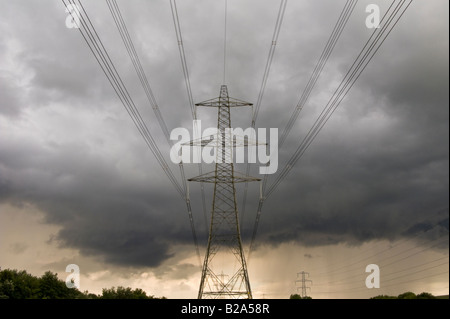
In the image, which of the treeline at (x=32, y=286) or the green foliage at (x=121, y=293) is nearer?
the treeline at (x=32, y=286)

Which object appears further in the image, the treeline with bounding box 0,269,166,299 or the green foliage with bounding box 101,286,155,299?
the green foliage with bounding box 101,286,155,299

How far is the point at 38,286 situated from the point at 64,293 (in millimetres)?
7278

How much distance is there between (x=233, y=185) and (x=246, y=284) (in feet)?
36.7

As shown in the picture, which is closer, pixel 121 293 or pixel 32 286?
pixel 32 286
